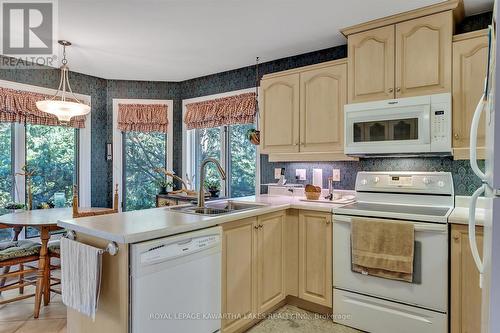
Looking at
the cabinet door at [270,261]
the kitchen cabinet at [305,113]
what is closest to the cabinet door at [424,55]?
the kitchen cabinet at [305,113]

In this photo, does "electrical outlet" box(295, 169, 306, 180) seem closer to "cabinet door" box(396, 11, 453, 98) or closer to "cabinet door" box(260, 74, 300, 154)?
"cabinet door" box(260, 74, 300, 154)

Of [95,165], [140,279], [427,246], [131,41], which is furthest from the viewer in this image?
[95,165]

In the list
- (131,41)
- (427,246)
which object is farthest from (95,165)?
(427,246)

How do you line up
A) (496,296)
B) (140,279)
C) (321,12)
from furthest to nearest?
1. (321,12)
2. (140,279)
3. (496,296)

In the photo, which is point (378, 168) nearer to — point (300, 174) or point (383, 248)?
point (300, 174)

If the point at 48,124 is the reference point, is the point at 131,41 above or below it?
above

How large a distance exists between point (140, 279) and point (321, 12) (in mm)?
2264

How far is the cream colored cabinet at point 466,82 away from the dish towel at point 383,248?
0.76 meters

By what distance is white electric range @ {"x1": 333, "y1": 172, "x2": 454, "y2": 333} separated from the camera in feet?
6.34

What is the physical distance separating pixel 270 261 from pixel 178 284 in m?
0.94

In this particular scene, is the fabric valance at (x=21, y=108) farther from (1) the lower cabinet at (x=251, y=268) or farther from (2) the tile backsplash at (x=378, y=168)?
(1) the lower cabinet at (x=251, y=268)

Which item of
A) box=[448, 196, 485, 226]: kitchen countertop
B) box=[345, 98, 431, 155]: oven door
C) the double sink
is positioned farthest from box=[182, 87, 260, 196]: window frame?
box=[448, 196, 485, 226]: kitchen countertop

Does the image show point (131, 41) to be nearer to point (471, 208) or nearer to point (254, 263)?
point (254, 263)

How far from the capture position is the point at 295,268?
101 inches
